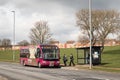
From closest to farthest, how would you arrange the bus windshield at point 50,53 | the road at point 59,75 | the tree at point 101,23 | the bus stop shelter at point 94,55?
the road at point 59,75 → the bus windshield at point 50,53 → the bus stop shelter at point 94,55 → the tree at point 101,23

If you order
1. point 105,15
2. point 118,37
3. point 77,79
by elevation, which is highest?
point 105,15

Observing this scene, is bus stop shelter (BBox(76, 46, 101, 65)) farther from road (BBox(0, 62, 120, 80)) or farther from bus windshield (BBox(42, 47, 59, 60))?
road (BBox(0, 62, 120, 80))

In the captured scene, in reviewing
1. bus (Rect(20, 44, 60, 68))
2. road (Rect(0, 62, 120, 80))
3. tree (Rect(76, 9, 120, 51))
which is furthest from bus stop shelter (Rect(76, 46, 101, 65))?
tree (Rect(76, 9, 120, 51))

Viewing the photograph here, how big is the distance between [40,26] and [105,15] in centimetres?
5580

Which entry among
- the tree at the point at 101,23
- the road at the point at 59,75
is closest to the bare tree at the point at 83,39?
the tree at the point at 101,23

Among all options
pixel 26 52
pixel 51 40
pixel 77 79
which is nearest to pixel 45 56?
pixel 26 52

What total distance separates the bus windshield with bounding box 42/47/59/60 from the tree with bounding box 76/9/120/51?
35.4 m

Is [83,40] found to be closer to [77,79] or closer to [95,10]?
[95,10]

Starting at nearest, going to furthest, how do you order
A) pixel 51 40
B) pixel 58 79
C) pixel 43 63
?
pixel 58 79 → pixel 43 63 → pixel 51 40

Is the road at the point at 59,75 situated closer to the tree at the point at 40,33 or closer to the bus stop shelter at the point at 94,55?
the bus stop shelter at the point at 94,55

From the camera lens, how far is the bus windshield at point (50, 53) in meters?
44.9

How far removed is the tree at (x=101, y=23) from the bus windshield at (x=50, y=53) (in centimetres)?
3544

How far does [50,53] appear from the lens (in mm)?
45000

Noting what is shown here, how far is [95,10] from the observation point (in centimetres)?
8494
